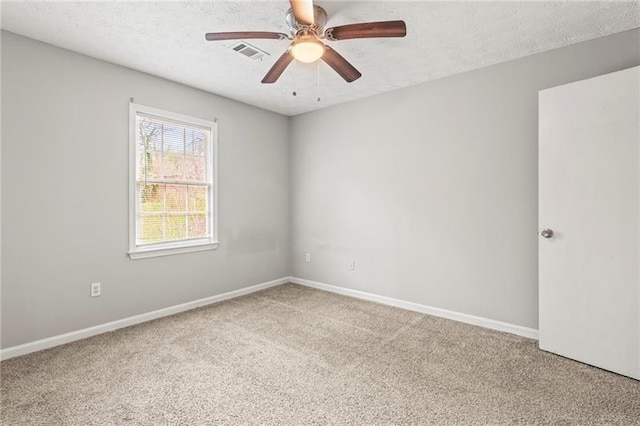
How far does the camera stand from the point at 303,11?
1804mm

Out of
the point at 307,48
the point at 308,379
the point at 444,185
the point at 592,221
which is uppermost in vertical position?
the point at 307,48

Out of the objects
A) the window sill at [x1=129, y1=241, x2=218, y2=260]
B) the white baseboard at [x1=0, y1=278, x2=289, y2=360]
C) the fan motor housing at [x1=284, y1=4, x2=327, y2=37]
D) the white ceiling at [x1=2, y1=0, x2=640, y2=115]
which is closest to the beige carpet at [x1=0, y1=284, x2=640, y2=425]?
the white baseboard at [x1=0, y1=278, x2=289, y2=360]

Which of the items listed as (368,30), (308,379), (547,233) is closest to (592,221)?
(547,233)

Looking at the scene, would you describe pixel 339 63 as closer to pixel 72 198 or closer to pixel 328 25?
pixel 328 25

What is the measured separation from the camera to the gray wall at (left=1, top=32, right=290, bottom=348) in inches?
98.2

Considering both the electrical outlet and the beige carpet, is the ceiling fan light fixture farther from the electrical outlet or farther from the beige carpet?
the electrical outlet

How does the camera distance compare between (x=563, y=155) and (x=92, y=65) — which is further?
(x=92, y=65)

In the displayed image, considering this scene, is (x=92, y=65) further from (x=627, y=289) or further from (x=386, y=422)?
(x=627, y=289)

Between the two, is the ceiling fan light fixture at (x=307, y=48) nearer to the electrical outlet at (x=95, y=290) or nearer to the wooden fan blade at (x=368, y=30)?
the wooden fan blade at (x=368, y=30)

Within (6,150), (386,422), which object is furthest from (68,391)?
(386,422)

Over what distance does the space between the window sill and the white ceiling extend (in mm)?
1807

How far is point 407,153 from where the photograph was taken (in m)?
3.63

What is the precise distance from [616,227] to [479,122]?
142 centimetres

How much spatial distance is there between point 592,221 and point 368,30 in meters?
2.12
